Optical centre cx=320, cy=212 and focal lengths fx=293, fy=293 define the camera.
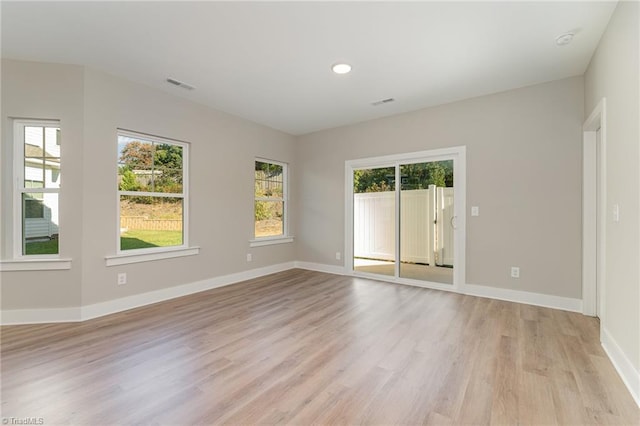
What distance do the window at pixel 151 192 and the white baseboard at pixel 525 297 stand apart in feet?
13.6

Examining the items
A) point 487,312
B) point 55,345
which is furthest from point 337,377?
point 55,345

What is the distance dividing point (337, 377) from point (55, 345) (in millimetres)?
2457

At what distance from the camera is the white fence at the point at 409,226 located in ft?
14.5

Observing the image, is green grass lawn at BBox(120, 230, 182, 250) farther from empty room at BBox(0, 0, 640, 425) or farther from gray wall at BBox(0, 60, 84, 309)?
gray wall at BBox(0, 60, 84, 309)

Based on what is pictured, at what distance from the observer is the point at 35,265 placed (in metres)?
3.07

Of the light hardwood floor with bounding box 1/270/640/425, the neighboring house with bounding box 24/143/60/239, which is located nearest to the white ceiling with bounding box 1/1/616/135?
the neighboring house with bounding box 24/143/60/239

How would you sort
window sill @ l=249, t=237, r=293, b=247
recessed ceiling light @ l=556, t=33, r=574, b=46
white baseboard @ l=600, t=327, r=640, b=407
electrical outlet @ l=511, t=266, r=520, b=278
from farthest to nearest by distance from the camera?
window sill @ l=249, t=237, r=293, b=247, electrical outlet @ l=511, t=266, r=520, b=278, recessed ceiling light @ l=556, t=33, r=574, b=46, white baseboard @ l=600, t=327, r=640, b=407

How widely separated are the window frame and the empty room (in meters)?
0.03

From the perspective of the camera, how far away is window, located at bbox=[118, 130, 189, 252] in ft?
11.9

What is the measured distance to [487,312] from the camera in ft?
11.0

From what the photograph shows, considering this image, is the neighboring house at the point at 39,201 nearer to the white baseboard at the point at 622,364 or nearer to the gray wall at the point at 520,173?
the gray wall at the point at 520,173

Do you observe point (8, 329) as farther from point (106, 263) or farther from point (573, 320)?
point (573, 320)

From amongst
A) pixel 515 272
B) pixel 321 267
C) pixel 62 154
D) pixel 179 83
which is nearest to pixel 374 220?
pixel 321 267

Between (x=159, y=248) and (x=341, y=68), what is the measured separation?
3.21 metres
